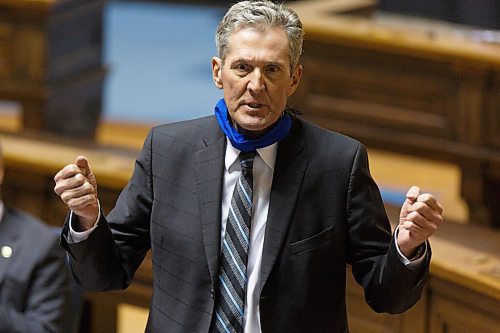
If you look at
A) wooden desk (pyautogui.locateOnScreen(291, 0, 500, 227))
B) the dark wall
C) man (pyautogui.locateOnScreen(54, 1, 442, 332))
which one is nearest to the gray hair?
man (pyautogui.locateOnScreen(54, 1, 442, 332))

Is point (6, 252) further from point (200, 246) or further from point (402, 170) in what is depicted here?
point (402, 170)

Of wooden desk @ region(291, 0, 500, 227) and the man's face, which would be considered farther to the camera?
wooden desk @ region(291, 0, 500, 227)

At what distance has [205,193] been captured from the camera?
83.7 inches

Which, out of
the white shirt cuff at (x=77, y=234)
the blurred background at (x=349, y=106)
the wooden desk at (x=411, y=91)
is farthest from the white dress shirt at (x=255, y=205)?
the wooden desk at (x=411, y=91)

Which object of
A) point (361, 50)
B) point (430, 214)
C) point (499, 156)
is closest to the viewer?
point (430, 214)

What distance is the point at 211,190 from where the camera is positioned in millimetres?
2125

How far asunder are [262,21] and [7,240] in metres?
1.24

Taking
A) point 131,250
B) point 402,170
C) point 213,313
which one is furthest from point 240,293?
point 402,170

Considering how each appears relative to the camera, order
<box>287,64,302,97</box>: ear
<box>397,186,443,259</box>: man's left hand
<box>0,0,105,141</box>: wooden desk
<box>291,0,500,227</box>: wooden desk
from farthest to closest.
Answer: <box>0,0,105,141</box>: wooden desk → <box>291,0,500,227</box>: wooden desk → <box>287,64,302,97</box>: ear → <box>397,186,443,259</box>: man's left hand

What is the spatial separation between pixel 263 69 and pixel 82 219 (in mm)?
412

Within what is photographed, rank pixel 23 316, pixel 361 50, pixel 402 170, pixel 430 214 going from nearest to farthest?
pixel 430 214, pixel 23 316, pixel 361 50, pixel 402 170

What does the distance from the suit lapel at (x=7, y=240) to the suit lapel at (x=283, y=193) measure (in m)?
1.10

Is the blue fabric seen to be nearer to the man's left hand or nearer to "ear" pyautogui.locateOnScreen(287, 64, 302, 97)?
"ear" pyautogui.locateOnScreen(287, 64, 302, 97)

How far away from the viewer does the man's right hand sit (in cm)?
203
